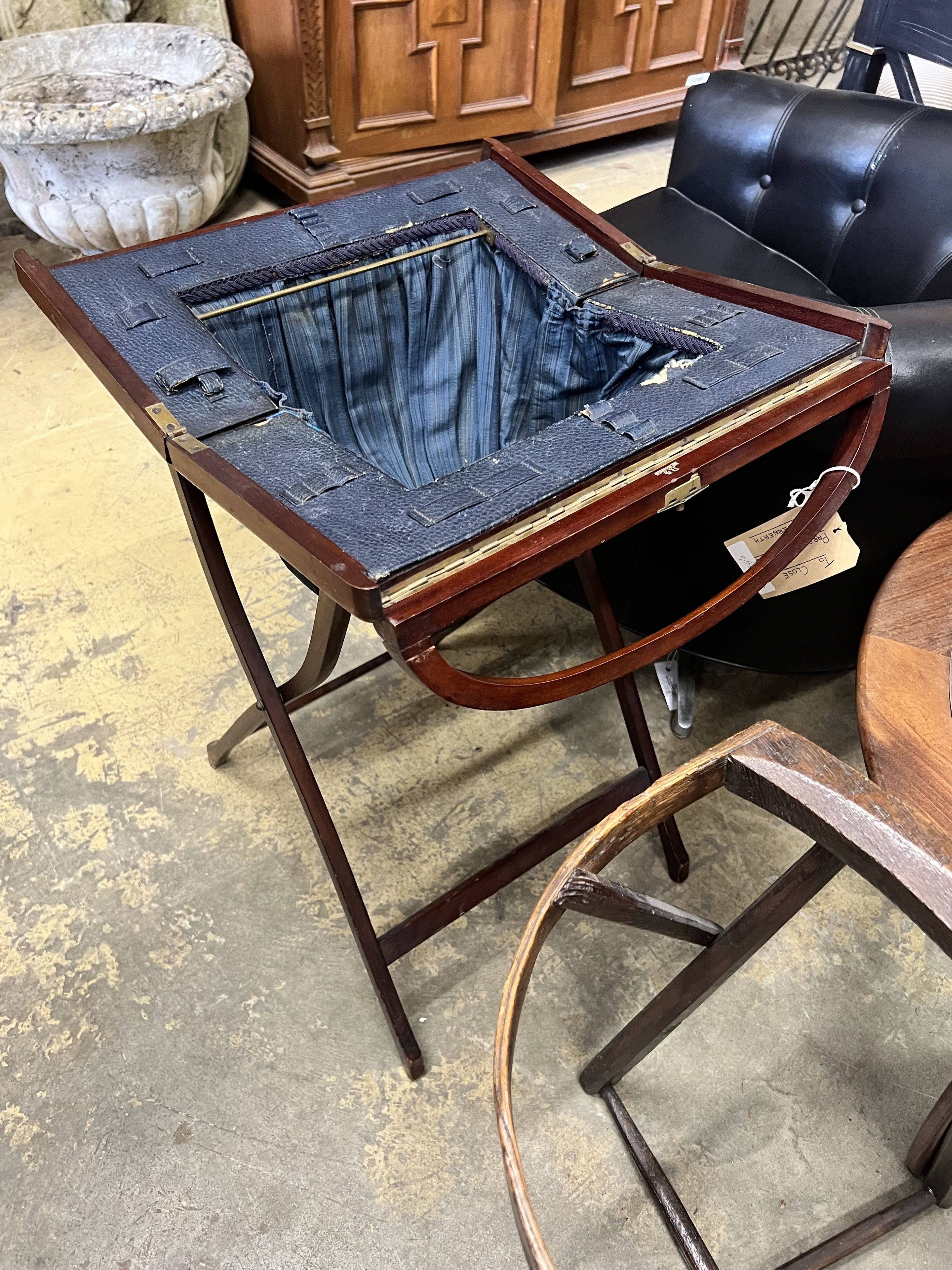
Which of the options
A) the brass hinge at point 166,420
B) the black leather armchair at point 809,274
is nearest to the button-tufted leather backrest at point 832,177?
the black leather armchair at point 809,274

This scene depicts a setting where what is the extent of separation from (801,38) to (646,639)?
15.7 ft

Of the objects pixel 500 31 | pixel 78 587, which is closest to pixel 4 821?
pixel 78 587

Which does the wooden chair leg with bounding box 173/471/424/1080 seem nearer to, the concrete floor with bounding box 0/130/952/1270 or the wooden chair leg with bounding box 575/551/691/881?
the concrete floor with bounding box 0/130/952/1270

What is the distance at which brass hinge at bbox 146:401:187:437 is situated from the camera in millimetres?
914

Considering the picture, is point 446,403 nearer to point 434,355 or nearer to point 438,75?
point 434,355

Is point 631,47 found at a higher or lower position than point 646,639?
lower

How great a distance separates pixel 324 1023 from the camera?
134cm

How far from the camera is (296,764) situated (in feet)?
3.89

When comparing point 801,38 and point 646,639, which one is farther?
point 801,38

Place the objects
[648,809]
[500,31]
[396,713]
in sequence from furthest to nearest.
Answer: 1. [500,31]
2. [396,713]
3. [648,809]

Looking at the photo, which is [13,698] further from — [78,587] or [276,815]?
[276,815]

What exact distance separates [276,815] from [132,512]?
0.92m

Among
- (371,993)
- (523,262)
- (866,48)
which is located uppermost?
(523,262)

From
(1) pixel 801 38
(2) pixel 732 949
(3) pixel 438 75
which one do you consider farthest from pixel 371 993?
(1) pixel 801 38
